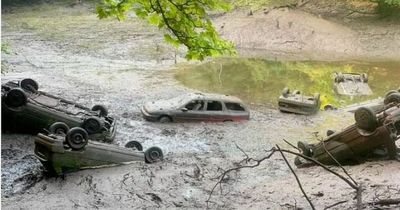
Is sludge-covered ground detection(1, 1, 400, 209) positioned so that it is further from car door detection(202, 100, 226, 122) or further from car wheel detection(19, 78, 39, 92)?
car wheel detection(19, 78, 39, 92)

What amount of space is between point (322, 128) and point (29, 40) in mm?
22090

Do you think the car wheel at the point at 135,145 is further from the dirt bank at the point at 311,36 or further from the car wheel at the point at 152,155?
the dirt bank at the point at 311,36

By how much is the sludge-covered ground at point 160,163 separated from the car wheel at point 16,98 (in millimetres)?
1078

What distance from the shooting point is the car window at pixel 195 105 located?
17.4 m

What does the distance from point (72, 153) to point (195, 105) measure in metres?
7.14

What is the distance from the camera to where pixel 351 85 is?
2328cm

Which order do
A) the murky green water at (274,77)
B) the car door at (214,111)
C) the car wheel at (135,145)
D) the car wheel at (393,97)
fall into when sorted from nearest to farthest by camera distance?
1. the car wheel at (393,97)
2. the car wheel at (135,145)
3. the car door at (214,111)
4. the murky green water at (274,77)

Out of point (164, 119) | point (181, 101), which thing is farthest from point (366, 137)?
point (181, 101)

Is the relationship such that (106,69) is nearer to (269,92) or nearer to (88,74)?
(88,74)

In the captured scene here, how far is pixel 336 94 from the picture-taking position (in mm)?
22875

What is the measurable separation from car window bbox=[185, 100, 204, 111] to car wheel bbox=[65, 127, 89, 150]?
22.1 feet

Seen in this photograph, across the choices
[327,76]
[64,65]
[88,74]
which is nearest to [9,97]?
[88,74]

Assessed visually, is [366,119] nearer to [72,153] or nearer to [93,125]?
[72,153]

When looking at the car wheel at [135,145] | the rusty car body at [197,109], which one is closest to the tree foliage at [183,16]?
the car wheel at [135,145]
